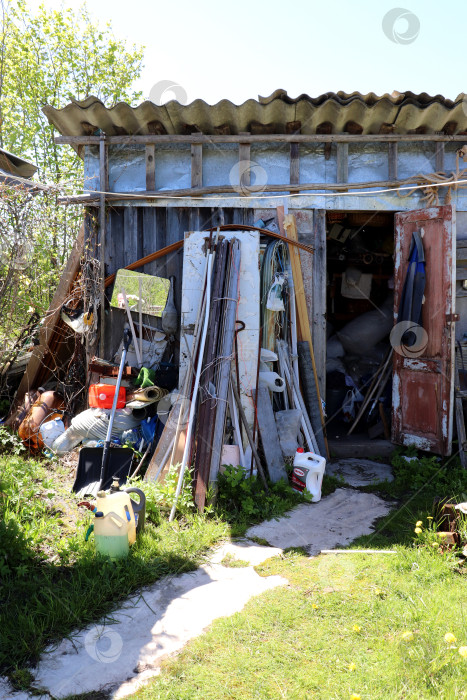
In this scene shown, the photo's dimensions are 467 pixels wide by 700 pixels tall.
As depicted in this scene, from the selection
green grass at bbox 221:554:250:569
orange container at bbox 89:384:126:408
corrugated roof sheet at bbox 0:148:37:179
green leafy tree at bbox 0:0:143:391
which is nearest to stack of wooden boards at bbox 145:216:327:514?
green grass at bbox 221:554:250:569

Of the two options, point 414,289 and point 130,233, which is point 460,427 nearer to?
point 414,289

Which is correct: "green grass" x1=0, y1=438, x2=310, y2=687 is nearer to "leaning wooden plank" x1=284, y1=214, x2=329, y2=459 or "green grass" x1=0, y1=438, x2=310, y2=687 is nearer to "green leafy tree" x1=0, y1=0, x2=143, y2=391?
"leaning wooden plank" x1=284, y1=214, x2=329, y2=459

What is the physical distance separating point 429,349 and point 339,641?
376 centimetres

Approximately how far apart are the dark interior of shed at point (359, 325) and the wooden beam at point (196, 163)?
2283 millimetres

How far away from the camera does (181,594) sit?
3.16 m

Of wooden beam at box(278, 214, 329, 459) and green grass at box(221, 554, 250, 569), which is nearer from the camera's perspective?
green grass at box(221, 554, 250, 569)

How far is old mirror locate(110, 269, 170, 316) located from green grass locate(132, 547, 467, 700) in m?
3.38

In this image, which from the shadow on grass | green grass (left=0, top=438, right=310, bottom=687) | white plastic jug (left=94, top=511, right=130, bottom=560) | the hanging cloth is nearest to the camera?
the shadow on grass

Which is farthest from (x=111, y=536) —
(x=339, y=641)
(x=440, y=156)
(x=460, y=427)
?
(x=440, y=156)

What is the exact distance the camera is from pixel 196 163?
19.1 ft

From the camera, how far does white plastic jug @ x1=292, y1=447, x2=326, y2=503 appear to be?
477 cm

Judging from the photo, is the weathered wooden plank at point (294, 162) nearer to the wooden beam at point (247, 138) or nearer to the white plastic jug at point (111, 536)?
the wooden beam at point (247, 138)

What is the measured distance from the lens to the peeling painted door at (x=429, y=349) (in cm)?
541

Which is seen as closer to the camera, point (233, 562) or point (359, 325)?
point (233, 562)
